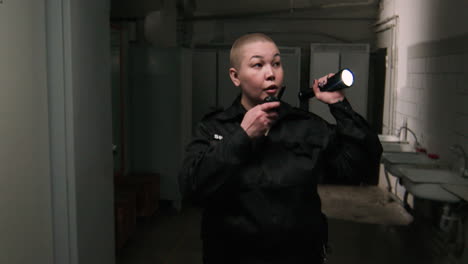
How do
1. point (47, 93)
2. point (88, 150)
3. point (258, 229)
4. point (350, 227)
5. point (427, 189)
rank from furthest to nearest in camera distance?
point (350, 227)
point (427, 189)
point (88, 150)
point (47, 93)
point (258, 229)

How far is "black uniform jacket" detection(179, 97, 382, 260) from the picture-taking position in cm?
118

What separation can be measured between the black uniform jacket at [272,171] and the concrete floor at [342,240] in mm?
1940

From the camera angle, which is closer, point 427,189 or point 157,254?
point 427,189

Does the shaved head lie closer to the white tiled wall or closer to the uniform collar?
the uniform collar

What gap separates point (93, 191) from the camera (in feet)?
6.84

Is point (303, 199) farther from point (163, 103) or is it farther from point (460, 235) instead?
point (163, 103)

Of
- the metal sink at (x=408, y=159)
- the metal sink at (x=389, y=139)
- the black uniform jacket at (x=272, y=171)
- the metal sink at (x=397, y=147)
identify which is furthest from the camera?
the metal sink at (x=389, y=139)

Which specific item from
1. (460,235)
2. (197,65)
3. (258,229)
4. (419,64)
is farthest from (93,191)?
(197,65)

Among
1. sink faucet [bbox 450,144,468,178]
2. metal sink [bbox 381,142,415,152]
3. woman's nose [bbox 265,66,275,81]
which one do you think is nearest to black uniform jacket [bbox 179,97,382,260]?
woman's nose [bbox 265,66,275,81]

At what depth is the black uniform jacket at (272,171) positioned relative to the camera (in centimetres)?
118

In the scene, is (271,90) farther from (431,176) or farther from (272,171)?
(431,176)

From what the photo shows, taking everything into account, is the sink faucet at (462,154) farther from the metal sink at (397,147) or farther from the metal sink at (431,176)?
the metal sink at (397,147)

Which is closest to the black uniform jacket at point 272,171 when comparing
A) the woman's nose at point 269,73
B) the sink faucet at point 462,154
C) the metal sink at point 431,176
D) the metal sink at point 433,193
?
the woman's nose at point 269,73

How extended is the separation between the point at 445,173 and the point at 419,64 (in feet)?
4.05
